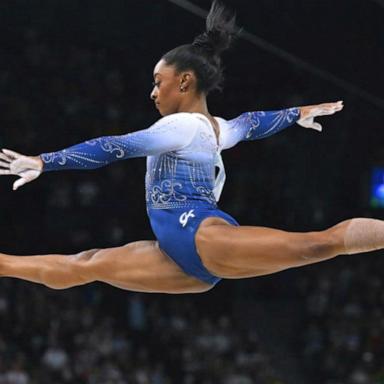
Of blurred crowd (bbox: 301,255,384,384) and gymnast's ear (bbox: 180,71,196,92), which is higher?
blurred crowd (bbox: 301,255,384,384)

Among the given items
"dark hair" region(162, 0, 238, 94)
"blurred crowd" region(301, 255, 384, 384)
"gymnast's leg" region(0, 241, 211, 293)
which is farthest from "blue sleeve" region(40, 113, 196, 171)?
"blurred crowd" region(301, 255, 384, 384)

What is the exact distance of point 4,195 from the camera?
11102 mm

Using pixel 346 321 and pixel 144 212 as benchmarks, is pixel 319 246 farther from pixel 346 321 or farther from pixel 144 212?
pixel 346 321

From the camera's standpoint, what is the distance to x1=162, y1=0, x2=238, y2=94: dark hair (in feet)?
16.7

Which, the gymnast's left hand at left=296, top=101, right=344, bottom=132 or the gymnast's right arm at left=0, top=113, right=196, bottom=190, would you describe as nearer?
the gymnast's right arm at left=0, top=113, right=196, bottom=190

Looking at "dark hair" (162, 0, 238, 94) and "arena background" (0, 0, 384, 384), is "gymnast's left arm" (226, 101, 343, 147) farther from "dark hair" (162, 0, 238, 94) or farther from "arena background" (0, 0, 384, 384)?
"arena background" (0, 0, 384, 384)

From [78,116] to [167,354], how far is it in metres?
2.75

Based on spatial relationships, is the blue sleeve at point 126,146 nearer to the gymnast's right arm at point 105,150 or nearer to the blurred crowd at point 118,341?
the gymnast's right arm at point 105,150

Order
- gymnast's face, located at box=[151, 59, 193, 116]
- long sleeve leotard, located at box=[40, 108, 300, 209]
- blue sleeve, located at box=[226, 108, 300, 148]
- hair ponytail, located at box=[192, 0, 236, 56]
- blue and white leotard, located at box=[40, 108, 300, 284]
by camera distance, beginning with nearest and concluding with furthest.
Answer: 1. long sleeve leotard, located at box=[40, 108, 300, 209]
2. blue and white leotard, located at box=[40, 108, 300, 284]
3. gymnast's face, located at box=[151, 59, 193, 116]
4. hair ponytail, located at box=[192, 0, 236, 56]
5. blue sleeve, located at box=[226, 108, 300, 148]

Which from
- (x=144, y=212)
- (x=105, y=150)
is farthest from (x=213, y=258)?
(x=144, y=212)

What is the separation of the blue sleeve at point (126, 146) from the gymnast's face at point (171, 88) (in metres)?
0.14

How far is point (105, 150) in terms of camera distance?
4.71m

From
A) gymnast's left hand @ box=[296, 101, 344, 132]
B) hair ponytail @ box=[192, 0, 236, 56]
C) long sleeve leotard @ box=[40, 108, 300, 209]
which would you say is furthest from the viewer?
gymnast's left hand @ box=[296, 101, 344, 132]

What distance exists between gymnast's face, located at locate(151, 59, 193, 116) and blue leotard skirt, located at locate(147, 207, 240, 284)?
0.50 meters
